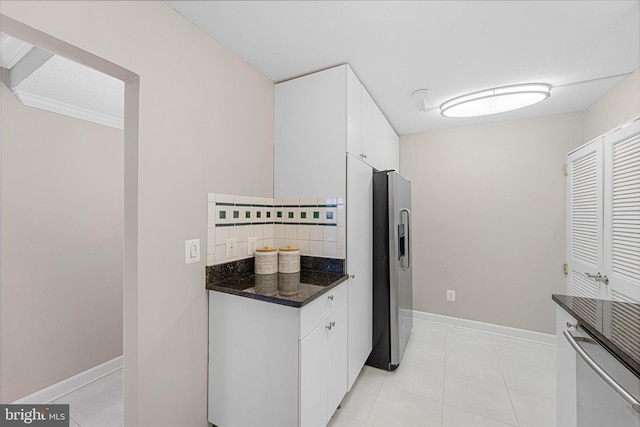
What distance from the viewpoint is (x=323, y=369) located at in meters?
1.43

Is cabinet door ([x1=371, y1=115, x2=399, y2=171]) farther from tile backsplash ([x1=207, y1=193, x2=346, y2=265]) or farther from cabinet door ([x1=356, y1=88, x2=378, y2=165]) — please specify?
tile backsplash ([x1=207, y1=193, x2=346, y2=265])

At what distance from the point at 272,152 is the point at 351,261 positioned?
1.00 meters

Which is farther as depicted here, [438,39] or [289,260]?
[289,260]

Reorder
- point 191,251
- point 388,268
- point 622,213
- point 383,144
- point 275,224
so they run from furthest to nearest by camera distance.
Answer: point 383,144 < point 388,268 < point 275,224 < point 622,213 < point 191,251

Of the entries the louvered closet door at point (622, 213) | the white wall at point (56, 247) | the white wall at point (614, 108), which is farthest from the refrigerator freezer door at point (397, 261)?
the white wall at point (56, 247)

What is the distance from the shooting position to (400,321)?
2182 millimetres

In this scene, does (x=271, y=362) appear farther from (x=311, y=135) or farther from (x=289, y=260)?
(x=311, y=135)

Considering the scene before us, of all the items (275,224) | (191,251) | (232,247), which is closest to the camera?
(191,251)

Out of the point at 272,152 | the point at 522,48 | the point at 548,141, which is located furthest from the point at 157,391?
the point at 548,141

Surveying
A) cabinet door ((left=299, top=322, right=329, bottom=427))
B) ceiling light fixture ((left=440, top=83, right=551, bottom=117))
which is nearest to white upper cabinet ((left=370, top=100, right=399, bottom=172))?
ceiling light fixture ((left=440, top=83, right=551, bottom=117))

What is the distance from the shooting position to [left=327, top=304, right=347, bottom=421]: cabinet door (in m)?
1.51

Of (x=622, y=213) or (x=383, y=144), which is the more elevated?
(x=383, y=144)

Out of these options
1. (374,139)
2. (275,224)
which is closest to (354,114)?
(374,139)

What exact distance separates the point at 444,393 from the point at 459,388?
15 centimetres
